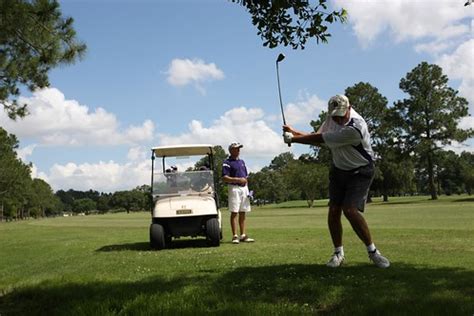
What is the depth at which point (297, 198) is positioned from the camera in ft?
442

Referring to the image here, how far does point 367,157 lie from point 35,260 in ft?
23.9

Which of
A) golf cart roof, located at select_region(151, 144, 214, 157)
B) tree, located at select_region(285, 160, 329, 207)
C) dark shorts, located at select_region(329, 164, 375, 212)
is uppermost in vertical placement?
tree, located at select_region(285, 160, 329, 207)

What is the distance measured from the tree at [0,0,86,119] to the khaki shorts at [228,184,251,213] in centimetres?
560

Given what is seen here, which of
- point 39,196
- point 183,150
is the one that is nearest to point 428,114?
point 183,150

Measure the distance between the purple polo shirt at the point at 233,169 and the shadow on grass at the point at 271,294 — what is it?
18.0 ft

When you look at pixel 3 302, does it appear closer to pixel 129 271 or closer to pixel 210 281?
pixel 129 271

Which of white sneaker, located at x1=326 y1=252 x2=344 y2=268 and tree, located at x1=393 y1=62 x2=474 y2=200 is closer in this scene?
white sneaker, located at x1=326 y1=252 x2=344 y2=268

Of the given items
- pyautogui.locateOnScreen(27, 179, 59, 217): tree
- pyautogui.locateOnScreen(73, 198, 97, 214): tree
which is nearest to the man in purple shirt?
pyautogui.locateOnScreen(27, 179, 59, 217): tree

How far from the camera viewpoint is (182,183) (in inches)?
507

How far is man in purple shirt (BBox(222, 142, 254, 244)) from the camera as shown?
12359 mm

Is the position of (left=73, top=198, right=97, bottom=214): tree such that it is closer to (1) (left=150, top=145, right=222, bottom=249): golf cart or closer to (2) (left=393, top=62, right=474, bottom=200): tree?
(2) (left=393, top=62, right=474, bottom=200): tree

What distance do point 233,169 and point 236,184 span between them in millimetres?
352

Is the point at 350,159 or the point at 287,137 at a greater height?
the point at 287,137

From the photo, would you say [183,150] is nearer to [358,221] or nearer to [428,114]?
[358,221]
